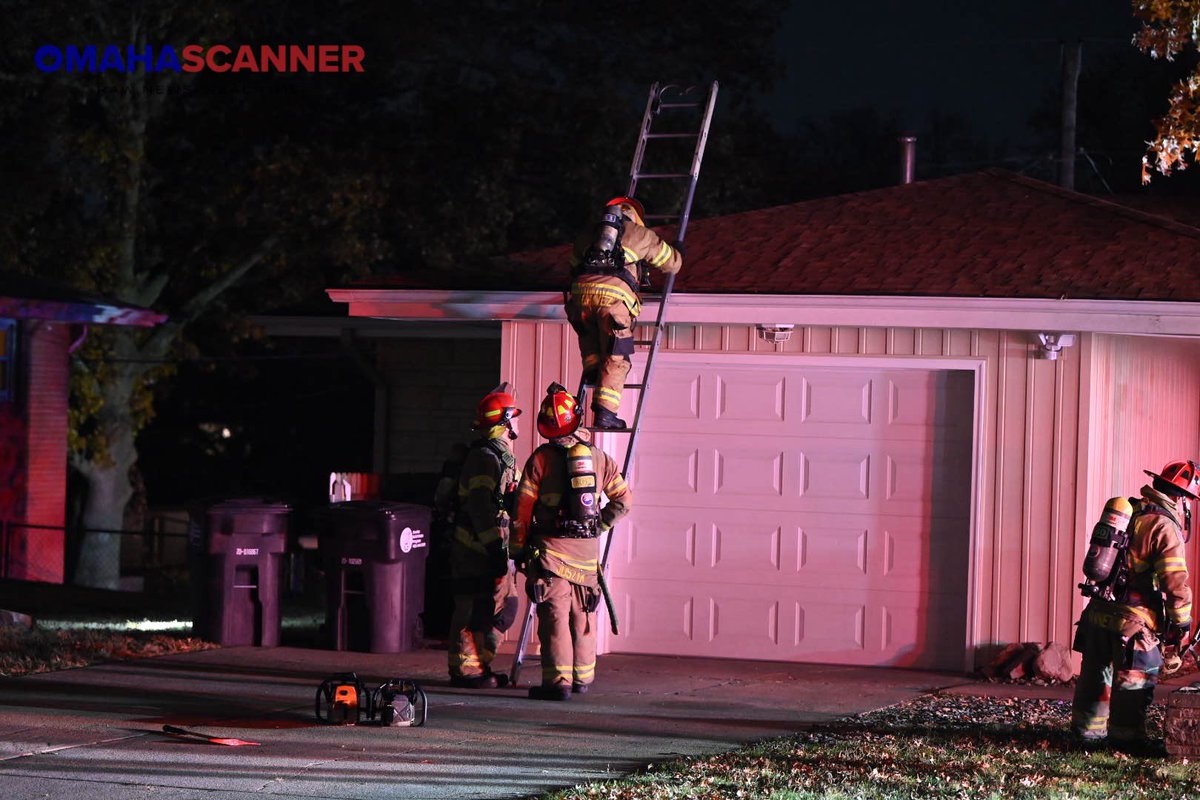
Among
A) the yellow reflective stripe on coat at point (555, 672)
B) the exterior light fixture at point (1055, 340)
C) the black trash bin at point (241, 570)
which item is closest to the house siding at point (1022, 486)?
the exterior light fixture at point (1055, 340)

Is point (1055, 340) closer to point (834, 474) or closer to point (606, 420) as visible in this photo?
point (834, 474)

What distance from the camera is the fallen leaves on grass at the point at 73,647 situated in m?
11.1

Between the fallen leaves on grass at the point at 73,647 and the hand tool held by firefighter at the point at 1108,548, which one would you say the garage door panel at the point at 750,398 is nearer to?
the hand tool held by firefighter at the point at 1108,548

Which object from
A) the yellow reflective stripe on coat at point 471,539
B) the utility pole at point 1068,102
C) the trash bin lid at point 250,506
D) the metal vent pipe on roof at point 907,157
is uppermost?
the utility pole at point 1068,102

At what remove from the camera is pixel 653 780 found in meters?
7.74

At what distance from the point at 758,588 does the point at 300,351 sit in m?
16.1

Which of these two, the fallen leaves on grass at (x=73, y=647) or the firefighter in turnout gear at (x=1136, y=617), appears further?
the fallen leaves on grass at (x=73, y=647)

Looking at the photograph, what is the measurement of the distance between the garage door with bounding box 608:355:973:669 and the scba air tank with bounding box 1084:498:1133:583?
2972 millimetres

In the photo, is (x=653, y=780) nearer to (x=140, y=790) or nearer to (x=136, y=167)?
(x=140, y=790)

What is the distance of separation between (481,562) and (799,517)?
2837 mm

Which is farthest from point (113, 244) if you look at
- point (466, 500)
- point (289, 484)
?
point (466, 500)

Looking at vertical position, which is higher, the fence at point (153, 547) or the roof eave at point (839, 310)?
the roof eave at point (839, 310)

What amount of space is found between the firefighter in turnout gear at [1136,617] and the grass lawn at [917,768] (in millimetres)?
198

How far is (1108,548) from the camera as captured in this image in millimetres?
9078
